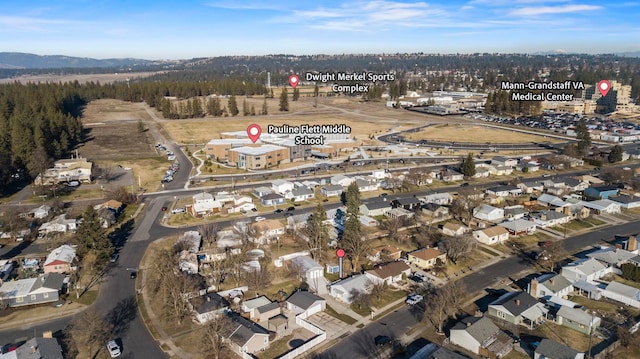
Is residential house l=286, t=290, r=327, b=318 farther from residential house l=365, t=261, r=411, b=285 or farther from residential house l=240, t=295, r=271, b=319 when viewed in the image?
residential house l=365, t=261, r=411, b=285

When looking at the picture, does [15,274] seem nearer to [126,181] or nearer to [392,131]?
[126,181]

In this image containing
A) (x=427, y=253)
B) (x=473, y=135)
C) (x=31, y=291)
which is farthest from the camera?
(x=473, y=135)

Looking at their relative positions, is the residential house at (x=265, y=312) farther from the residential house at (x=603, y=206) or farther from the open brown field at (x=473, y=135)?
the open brown field at (x=473, y=135)

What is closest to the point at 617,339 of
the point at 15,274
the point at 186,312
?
the point at 186,312

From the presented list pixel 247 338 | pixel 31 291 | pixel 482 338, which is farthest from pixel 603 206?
pixel 31 291

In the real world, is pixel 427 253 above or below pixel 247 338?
below

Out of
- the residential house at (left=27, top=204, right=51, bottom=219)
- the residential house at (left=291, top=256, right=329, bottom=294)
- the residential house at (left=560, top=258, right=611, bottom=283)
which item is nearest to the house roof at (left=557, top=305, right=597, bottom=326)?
the residential house at (left=560, top=258, right=611, bottom=283)

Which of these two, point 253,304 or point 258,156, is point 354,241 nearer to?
point 253,304
